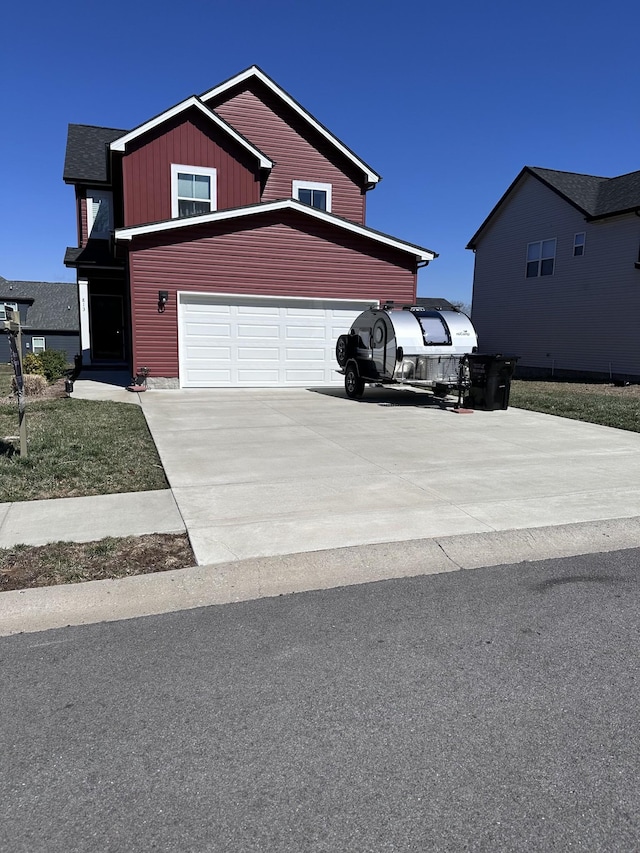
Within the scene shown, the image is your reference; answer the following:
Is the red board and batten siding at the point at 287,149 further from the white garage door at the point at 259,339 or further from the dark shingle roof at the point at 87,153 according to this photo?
the white garage door at the point at 259,339

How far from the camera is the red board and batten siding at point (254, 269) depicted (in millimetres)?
14625

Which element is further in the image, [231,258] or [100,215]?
[100,215]

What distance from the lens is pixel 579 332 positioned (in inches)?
882

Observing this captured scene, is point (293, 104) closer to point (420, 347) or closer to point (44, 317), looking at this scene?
point (420, 347)

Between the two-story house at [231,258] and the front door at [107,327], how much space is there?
447cm

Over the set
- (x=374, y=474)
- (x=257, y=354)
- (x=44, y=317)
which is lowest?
(x=374, y=474)

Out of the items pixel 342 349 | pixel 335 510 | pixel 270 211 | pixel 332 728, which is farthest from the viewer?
pixel 270 211

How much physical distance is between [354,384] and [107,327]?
12892 millimetres

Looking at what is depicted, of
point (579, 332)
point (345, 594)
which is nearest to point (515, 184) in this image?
point (579, 332)

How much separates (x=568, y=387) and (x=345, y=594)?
16.7 meters

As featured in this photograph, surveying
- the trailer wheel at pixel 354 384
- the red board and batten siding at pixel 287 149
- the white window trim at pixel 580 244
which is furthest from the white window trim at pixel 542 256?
the trailer wheel at pixel 354 384

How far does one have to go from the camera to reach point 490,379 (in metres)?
12.1

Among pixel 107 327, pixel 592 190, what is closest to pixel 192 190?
pixel 107 327

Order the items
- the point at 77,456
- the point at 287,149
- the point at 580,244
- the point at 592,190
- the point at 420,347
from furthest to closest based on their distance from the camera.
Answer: the point at 592,190, the point at 580,244, the point at 287,149, the point at 420,347, the point at 77,456
